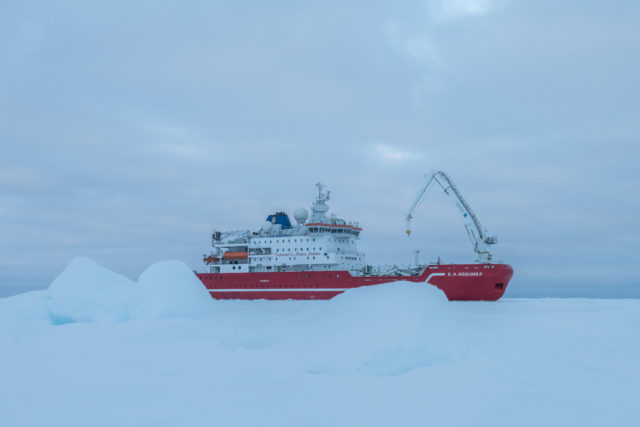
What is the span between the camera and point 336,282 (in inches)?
1411

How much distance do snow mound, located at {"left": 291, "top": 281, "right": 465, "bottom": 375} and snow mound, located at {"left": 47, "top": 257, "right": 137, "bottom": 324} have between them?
6.21 meters

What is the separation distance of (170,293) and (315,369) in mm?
7627

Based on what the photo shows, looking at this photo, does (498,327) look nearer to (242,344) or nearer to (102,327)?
(242,344)

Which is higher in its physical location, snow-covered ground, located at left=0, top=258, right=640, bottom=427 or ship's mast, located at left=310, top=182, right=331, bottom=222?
ship's mast, located at left=310, top=182, right=331, bottom=222

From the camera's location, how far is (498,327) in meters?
15.1

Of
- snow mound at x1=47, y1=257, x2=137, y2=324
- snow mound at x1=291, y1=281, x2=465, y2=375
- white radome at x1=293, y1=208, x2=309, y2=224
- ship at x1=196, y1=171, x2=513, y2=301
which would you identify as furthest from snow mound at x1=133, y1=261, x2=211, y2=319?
white radome at x1=293, y1=208, x2=309, y2=224

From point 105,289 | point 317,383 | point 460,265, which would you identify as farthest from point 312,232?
point 317,383

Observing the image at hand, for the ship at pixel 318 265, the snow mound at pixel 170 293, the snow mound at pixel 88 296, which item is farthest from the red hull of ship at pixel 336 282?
the snow mound at pixel 88 296

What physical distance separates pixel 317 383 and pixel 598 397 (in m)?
4.75

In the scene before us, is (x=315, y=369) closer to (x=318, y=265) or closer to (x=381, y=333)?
(x=381, y=333)

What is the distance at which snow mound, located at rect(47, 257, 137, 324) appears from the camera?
47.2ft

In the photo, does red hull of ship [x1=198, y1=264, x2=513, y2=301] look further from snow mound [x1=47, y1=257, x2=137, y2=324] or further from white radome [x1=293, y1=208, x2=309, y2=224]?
snow mound [x1=47, y1=257, x2=137, y2=324]

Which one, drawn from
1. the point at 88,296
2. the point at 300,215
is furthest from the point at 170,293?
the point at 300,215

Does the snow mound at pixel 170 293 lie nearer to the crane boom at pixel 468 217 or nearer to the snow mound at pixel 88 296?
the snow mound at pixel 88 296
